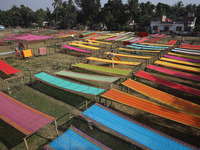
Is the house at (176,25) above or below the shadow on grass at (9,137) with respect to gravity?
above

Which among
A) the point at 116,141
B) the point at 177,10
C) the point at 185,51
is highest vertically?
the point at 177,10

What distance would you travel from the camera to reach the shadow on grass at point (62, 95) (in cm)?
825

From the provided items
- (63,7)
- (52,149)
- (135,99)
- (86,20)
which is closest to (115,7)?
(86,20)

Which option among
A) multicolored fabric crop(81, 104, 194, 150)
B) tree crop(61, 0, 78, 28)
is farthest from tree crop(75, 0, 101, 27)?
multicolored fabric crop(81, 104, 194, 150)

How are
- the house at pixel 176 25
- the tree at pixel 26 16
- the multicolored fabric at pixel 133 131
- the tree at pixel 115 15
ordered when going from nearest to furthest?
the multicolored fabric at pixel 133 131 < the house at pixel 176 25 < the tree at pixel 115 15 < the tree at pixel 26 16

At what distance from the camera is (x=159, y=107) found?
6.37 m

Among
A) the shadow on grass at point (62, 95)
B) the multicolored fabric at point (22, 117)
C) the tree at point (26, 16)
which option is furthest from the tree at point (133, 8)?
the multicolored fabric at point (22, 117)

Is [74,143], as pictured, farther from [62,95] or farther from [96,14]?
[96,14]

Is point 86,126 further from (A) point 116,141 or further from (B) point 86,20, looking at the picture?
(B) point 86,20

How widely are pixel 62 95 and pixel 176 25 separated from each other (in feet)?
133

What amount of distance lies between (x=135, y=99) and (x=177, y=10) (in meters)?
96.2

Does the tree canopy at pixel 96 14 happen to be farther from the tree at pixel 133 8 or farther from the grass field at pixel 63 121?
the grass field at pixel 63 121

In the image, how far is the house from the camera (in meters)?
36.6

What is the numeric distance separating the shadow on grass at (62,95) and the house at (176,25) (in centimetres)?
3635
